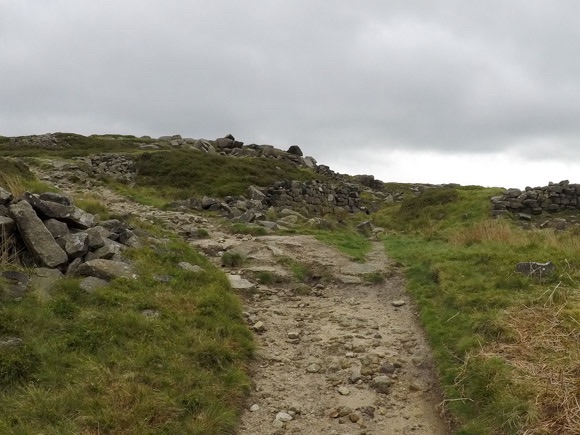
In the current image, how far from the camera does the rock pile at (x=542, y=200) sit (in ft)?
90.9

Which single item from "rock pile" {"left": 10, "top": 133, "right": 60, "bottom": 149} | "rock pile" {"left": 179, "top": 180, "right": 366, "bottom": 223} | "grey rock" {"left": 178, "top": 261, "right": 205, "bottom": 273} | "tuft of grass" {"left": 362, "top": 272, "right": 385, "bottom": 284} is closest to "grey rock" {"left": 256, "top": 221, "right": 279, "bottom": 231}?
"rock pile" {"left": 179, "top": 180, "right": 366, "bottom": 223}

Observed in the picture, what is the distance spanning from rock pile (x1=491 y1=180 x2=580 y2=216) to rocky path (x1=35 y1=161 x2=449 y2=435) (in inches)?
613

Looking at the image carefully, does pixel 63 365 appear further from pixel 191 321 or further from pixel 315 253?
pixel 315 253

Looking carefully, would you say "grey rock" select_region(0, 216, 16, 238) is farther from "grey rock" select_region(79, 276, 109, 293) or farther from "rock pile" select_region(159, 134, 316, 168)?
"rock pile" select_region(159, 134, 316, 168)

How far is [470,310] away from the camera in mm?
9320

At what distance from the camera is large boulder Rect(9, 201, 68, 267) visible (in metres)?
9.55

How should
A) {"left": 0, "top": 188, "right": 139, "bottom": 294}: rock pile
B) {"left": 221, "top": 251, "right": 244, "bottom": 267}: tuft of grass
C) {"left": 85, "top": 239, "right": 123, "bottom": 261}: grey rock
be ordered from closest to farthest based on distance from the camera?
{"left": 0, "top": 188, "right": 139, "bottom": 294}: rock pile, {"left": 85, "top": 239, "right": 123, "bottom": 261}: grey rock, {"left": 221, "top": 251, "right": 244, "bottom": 267}: tuft of grass

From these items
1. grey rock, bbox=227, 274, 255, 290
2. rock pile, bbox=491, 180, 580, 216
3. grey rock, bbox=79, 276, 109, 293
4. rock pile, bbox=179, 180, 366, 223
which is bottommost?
grey rock, bbox=227, 274, 255, 290

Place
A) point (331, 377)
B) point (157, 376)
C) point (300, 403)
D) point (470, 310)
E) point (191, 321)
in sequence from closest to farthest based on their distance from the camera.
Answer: point (157, 376) < point (300, 403) < point (331, 377) < point (191, 321) < point (470, 310)

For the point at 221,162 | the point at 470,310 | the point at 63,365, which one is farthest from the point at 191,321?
the point at 221,162

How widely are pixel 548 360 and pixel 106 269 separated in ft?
24.9

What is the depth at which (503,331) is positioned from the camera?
7938mm

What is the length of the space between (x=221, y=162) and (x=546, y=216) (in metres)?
21.3

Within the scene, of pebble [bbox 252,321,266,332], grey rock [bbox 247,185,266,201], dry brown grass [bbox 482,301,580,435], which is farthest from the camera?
grey rock [bbox 247,185,266,201]
